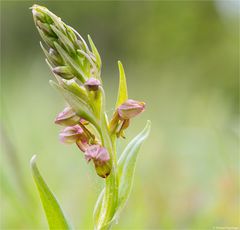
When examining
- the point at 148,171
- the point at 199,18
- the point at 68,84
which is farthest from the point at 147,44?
the point at 68,84

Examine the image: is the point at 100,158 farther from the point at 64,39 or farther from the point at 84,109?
the point at 64,39

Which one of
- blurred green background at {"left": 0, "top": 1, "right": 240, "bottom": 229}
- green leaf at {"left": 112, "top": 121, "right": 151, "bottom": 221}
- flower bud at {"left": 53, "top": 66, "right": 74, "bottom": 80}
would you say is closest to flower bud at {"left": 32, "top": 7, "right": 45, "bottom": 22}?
flower bud at {"left": 53, "top": 66, "right": 74, "bottom": 80}

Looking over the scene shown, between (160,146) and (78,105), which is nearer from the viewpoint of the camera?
(78,105)

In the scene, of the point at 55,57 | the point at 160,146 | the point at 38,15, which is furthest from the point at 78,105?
the point at 160,146

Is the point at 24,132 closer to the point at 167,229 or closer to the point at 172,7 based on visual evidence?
the point at 167,229

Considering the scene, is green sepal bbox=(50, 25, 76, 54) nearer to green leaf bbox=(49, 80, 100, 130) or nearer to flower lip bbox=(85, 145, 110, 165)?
green leaf bbox=(49, 80, 100, 130)

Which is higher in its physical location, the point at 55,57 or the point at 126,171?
the point at 55,57
